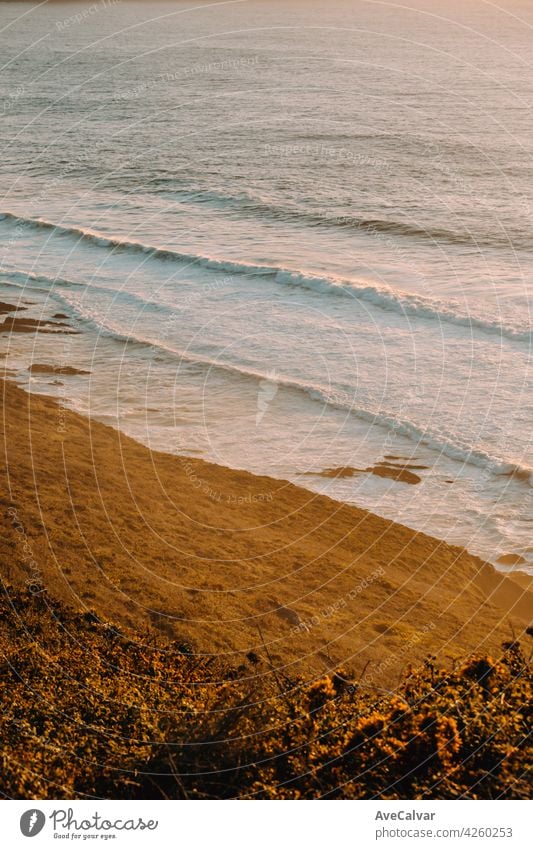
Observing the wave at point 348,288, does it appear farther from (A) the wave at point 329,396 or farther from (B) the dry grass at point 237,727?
(B) the dry grass at point 237,727

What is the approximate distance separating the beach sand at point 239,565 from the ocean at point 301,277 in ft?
3.47

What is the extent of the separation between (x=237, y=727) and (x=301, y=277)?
2172 centimetres

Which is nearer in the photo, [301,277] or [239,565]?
[239,565]

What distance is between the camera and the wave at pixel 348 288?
24.2 m

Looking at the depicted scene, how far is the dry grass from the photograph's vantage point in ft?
24.5

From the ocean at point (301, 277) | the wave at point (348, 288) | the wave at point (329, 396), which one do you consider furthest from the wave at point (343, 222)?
the wave at point (329, 396)

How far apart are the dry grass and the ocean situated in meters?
5.74

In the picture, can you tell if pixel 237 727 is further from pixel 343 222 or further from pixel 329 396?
pixel 343 222

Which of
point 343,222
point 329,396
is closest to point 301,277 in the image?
point 343,222

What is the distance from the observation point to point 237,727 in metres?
8.31

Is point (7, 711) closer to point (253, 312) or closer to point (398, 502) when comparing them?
point (398, 502)

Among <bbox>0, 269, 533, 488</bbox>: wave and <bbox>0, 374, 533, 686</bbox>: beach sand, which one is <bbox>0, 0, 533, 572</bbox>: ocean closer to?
<bbox>0, 269, 533, 488</bbox>: wave

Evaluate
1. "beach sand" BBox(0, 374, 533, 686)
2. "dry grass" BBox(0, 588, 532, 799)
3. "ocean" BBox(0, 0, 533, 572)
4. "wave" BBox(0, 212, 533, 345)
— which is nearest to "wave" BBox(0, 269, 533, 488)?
"ocean" BBox(0, 0, 533, 572)

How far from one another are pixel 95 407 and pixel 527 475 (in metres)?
9.50
